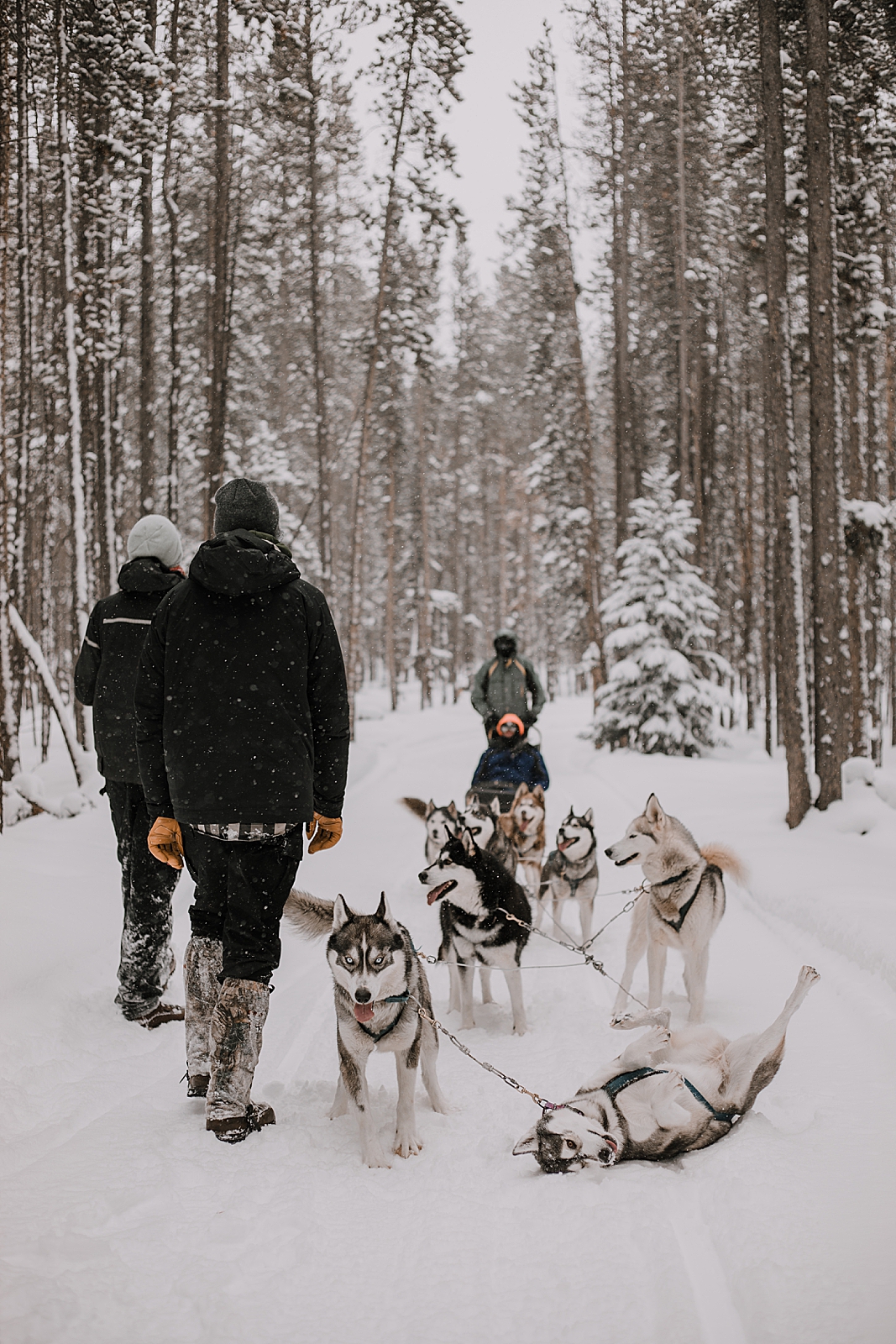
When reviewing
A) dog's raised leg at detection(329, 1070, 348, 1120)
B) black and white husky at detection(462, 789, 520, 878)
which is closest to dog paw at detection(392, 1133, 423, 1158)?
dog's raised leg at detection(329, 1070, 348, 1120)

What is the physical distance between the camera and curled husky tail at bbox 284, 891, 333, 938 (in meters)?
3.92

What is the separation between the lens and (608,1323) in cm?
233

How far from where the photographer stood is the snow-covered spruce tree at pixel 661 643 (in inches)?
716

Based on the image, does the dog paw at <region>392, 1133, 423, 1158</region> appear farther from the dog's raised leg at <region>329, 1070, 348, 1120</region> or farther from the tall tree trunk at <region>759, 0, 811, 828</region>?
the tall tree trunk at <region>759, 0, 811, 828</region>

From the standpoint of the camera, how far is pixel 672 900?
4.88m

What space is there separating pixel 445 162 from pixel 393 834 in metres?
14.3

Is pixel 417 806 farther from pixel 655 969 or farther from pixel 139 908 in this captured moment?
pixel 139 908

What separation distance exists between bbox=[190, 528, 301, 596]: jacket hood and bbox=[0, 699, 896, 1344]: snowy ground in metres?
2.20

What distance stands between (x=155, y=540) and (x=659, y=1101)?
3850 mm

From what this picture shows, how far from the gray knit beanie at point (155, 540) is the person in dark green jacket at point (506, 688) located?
413 cm

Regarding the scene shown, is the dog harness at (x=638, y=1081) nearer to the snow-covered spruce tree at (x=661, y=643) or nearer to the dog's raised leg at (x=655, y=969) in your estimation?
the dog's raised leg at (x=655, y=969)

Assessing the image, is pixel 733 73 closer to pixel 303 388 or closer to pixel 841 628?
pixel 841 628

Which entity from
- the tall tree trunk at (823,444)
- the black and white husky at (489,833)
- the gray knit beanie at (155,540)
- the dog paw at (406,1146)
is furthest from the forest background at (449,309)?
the dog paw at (406,1146)

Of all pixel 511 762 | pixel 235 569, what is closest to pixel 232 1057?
pixel 235 569
